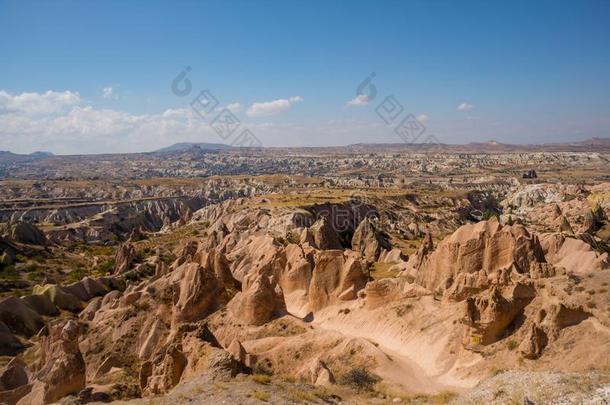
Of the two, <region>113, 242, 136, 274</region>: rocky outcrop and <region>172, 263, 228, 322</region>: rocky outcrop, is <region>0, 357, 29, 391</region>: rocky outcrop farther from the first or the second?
<region>113, 242, 136, 274</region>: rocky outcrop

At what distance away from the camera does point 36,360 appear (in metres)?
26.7

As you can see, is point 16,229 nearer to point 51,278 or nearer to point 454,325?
point 51,278

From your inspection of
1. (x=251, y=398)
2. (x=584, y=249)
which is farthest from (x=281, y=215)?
(x=251, y=398)

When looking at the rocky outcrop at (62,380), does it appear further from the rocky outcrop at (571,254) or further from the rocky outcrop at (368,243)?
the rocky outcrop at (368,243)

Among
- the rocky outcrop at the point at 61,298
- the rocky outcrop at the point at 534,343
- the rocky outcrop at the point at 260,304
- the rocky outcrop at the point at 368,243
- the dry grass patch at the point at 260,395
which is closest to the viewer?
the dry grass patch at the point at 260,395

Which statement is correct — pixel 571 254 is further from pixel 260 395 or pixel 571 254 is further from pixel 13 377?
pixel 13 377

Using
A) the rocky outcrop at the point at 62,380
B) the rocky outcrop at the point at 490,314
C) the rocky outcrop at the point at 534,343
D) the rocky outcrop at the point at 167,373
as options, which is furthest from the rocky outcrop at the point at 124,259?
the rocky outcrop at the point at 534,343

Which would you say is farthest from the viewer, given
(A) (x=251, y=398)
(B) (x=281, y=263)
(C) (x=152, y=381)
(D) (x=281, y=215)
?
(D) (x=281, y=215)

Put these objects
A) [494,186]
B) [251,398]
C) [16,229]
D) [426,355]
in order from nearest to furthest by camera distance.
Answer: [251,398] → [426,355] → [16,229] → [494,186]

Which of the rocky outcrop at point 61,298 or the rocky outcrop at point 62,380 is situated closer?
the rocky outcrop at point 62,380

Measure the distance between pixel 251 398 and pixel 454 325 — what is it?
1029 centimetres

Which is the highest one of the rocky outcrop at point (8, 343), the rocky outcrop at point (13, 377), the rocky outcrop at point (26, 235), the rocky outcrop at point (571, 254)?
the rocky outcrop at point (571, 254)

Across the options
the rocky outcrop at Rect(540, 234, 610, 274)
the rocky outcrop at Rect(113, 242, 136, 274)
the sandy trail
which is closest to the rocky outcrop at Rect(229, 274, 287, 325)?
the sandy trail

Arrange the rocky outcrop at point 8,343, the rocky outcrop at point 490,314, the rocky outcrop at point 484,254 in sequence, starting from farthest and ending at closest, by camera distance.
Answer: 1. the rocky outcrop at point 8,343
2. the rocky outcrop at point 484,254
3. the rocky outcrop at point 490,314
